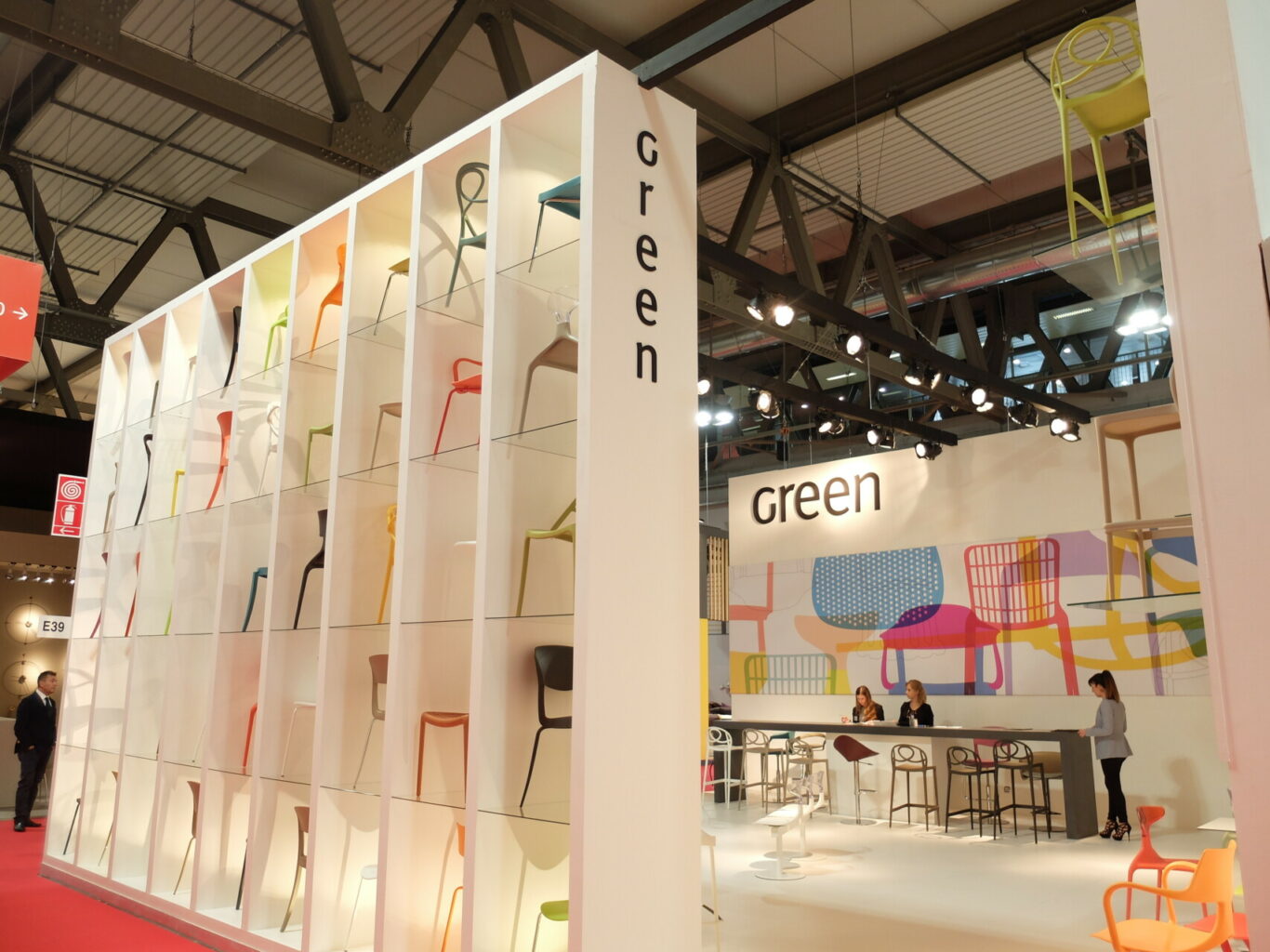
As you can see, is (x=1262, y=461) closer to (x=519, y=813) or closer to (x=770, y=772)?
(x=519, y=813)

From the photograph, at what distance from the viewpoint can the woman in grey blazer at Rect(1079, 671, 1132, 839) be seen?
927cm

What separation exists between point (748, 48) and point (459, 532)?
3674 mm

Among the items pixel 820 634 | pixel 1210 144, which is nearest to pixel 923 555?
pixel 820 634

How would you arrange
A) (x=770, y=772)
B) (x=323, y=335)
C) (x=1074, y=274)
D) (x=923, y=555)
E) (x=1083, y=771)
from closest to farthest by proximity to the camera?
(x=1074, y=274), (x=323, y=335), (x=1083, y=771), (x=923, y=555), (x=770, y=772)

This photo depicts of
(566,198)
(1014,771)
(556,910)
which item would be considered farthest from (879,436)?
(556,910)

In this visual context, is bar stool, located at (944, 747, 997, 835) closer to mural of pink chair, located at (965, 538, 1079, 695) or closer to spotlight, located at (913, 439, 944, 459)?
Result: mural of pink chair, located at (965, 538, 1079, 695)

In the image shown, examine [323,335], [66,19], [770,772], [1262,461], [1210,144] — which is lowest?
[770,772]

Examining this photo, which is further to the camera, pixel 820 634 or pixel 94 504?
pixel 820 634

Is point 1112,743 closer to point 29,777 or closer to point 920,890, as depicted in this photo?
point 920,890

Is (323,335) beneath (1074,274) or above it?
above

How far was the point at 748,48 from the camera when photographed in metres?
6.13

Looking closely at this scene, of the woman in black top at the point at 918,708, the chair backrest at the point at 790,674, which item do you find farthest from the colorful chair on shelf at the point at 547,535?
the chair backrest at the point at 790,674

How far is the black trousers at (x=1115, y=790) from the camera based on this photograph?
30.6 feet

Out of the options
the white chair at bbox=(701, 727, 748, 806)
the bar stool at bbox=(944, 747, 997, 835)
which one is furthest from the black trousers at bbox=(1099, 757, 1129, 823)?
the white chair at bbox=(701, 727, 748, 806)
